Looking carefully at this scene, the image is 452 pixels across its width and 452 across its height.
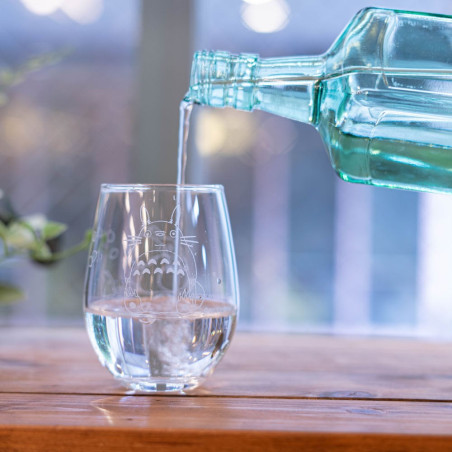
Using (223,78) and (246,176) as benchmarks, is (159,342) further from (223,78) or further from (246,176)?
(246,176)

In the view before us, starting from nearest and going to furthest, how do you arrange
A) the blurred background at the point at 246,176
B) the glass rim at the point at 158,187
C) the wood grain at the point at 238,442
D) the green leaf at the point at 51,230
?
the wood grain at the point at 238,442 → the glass rim at the point at 158,187 → the green leaf at the point at 51,230 → the blurred background at the point at 246,176

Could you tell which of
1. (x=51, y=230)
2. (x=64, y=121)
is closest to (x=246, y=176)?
(x=64, y=121)

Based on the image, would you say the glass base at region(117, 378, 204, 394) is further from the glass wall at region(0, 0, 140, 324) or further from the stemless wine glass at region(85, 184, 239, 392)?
the glass wall at region(0, 0, 140, 324)

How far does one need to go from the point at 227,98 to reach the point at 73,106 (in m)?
0.85

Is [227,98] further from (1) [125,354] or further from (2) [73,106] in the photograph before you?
(2) [73,106]

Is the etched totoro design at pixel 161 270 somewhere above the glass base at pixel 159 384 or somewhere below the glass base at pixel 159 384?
above

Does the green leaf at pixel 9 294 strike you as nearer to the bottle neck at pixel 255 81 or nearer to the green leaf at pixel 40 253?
the green leaf at pixel 40 253

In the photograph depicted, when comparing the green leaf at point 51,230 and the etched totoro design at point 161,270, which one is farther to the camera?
the green leaf at point 51,230

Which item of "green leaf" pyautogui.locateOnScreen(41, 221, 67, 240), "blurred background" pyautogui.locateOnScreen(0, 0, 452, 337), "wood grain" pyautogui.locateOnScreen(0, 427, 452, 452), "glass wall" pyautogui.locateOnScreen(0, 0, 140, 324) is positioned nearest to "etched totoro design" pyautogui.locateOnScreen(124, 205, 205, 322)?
"wood grain" pyautogui.locateOnScreen(0, 427, 452, 452)

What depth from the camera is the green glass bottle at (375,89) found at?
58 centimetres

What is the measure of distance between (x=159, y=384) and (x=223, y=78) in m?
0.26

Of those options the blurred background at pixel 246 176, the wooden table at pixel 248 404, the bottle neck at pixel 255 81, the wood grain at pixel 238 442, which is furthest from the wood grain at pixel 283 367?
the blurred background at pixel 246 176

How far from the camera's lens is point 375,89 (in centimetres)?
57

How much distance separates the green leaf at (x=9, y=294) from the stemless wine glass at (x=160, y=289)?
298 mm
